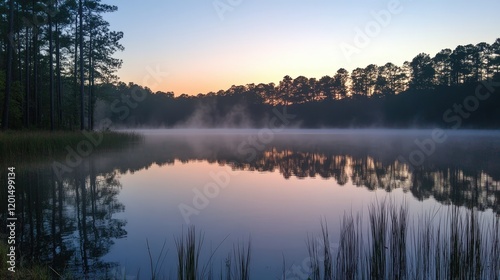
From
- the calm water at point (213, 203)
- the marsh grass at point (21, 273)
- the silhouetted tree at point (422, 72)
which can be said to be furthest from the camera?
the silhouetted tree at point (422, 72)

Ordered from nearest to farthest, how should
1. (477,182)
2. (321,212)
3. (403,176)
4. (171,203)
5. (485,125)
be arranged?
(321,212), (171,203), (477,182), (403,176), (485,125)

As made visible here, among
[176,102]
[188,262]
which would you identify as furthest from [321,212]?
[176,102]

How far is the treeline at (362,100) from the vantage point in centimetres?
7006

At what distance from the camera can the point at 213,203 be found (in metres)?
11.5

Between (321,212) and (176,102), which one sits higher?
(176,102)

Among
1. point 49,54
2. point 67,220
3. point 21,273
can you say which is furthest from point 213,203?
point 49,54

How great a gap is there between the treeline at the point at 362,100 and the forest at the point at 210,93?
0.25m

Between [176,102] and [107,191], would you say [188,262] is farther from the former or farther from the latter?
[176,102]

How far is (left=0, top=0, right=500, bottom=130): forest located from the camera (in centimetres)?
3188

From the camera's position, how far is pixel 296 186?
14.5 meters

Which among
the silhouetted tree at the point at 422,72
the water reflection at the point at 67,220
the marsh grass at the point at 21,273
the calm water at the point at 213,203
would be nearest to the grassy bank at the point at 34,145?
the calm water at the point at 213,203

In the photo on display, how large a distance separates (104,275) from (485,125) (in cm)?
7337

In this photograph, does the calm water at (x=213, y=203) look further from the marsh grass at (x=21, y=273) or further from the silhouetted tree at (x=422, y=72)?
the silhouetted tree at (x=422, y=72)

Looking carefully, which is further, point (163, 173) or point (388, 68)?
point (388, 68)
